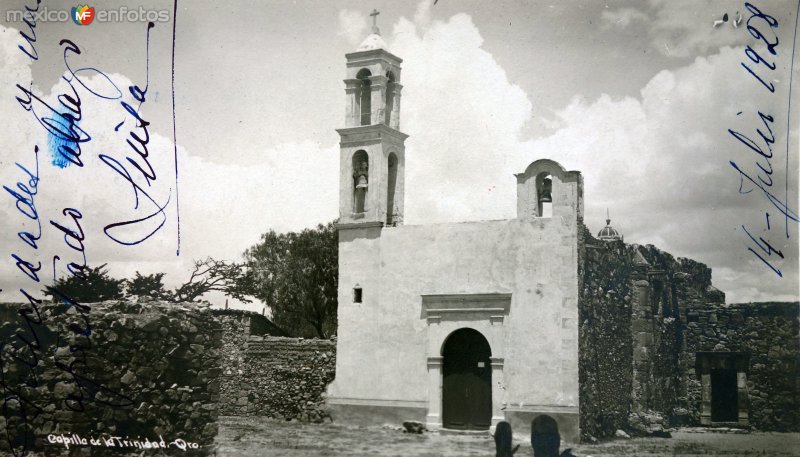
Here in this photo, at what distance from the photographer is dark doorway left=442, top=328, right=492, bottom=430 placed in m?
19.0

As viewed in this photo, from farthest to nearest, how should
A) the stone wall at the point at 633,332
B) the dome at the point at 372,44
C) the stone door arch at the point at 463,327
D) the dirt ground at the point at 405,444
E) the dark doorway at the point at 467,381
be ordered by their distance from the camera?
1. the dome at the point at 372,44
2. the stone wall at the point at 633,332
3. the dark doorway at the point at 467,381
4. the stone door arch at the point at 463,327
5. the dirt ground at the point at 405,444

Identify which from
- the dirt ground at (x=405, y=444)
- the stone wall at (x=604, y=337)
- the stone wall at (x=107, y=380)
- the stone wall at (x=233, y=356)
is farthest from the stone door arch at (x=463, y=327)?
the stone wall at (x=107, y=380)

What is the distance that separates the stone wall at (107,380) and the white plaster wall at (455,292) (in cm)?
691

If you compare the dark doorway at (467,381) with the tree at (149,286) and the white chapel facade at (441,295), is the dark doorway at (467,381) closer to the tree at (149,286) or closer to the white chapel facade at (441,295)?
the white chapel facade at (441,295)

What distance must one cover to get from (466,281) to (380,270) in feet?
7.34

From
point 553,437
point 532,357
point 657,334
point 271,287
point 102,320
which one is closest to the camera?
point 553,437

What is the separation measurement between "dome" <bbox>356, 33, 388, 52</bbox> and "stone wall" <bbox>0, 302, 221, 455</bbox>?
31.4 ft

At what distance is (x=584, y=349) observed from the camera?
1875 cm

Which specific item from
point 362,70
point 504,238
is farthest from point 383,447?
point 362,70

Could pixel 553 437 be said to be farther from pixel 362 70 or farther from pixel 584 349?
pixel 362 70

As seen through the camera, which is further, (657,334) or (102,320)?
(657,334)

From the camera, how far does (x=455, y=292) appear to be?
19469 mm

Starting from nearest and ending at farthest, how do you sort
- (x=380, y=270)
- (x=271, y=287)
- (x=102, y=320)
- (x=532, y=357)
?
1. (x=102, y=320)
2. (x=532, y=357)
3. (x=380, y=270)
4. (x=271, y=287)

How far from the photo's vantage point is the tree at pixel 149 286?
25.8m
